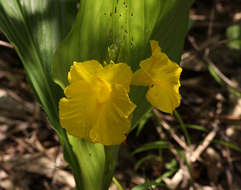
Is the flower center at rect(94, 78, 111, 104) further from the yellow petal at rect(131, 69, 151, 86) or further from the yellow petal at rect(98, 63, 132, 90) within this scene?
the yellow petal at rect(131, 69, 151, 86)

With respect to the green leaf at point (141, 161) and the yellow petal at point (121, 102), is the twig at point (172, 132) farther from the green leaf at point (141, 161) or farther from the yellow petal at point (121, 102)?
the yellow petal at point (121, 102)

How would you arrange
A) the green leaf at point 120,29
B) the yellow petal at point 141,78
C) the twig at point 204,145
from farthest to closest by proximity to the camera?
the twig at point 204,145 → the green leaf at point 120,29 → the yellow petal at point 141,78

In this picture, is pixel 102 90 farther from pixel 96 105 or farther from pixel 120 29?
pixel 120 29

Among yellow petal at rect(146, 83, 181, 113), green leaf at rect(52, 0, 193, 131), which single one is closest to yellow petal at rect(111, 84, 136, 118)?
yellow petal at rect(146, 83, 181, 113)

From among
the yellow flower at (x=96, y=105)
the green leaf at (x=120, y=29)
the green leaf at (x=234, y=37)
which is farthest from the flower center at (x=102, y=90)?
the green leaf at (x=234, y=37)

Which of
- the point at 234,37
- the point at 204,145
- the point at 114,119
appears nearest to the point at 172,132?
the point at 204,145

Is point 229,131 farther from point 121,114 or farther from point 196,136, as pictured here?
point 121,114

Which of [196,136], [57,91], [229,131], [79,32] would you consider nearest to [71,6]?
[79,32]
